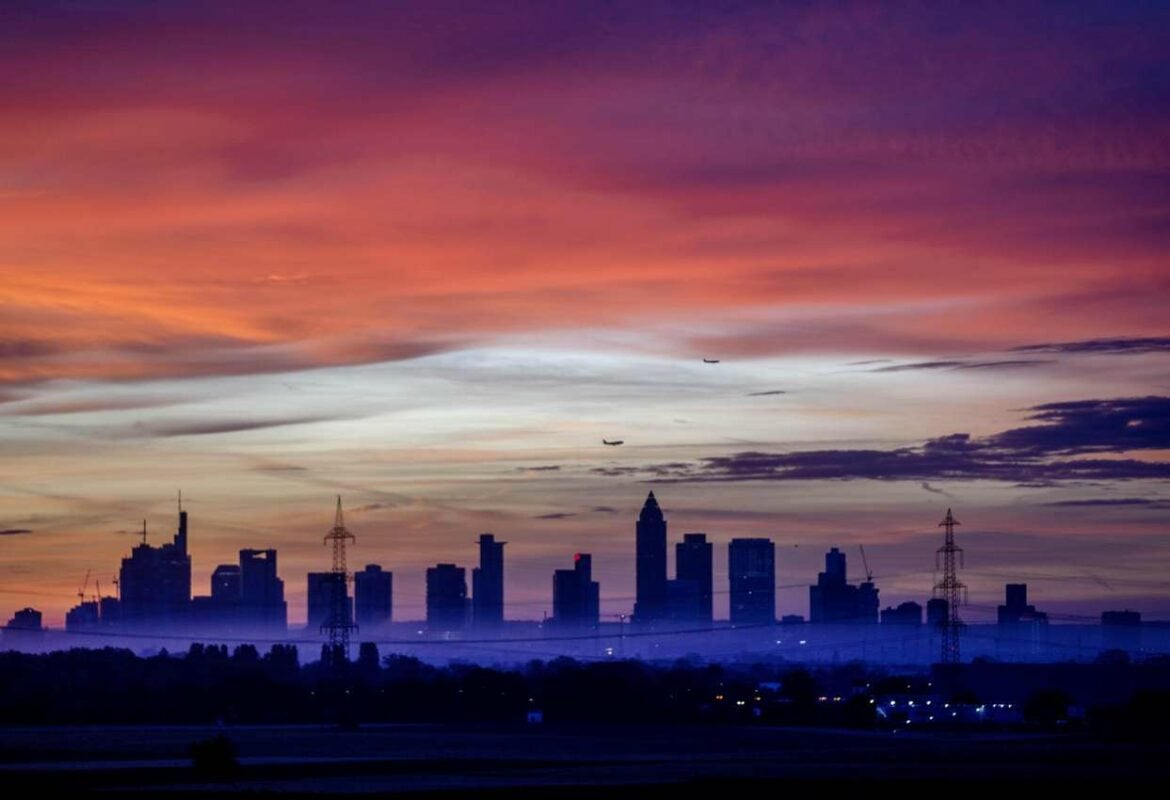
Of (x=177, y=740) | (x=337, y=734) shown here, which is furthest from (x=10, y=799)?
(x=337, y=734)

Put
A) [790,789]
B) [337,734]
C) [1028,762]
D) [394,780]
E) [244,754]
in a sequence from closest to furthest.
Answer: [790,789] < [394,780] < [1028,762] < [244,754] < [337,734]

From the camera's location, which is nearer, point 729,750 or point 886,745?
point 729,750

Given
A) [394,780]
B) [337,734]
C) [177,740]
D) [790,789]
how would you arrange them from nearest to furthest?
[790,789] → [394,780] → [177,740] → [337,734]

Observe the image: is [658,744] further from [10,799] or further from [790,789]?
[10,799]

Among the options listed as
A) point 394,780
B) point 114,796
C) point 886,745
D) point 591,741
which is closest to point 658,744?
point 591,741

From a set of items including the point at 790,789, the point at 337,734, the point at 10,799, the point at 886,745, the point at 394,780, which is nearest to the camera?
the point at 10,799

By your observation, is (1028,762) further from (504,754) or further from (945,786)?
(504,754)

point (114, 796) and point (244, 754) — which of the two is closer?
point (114, 796)

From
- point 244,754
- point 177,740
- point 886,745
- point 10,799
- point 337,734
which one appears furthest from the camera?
point 337,734
